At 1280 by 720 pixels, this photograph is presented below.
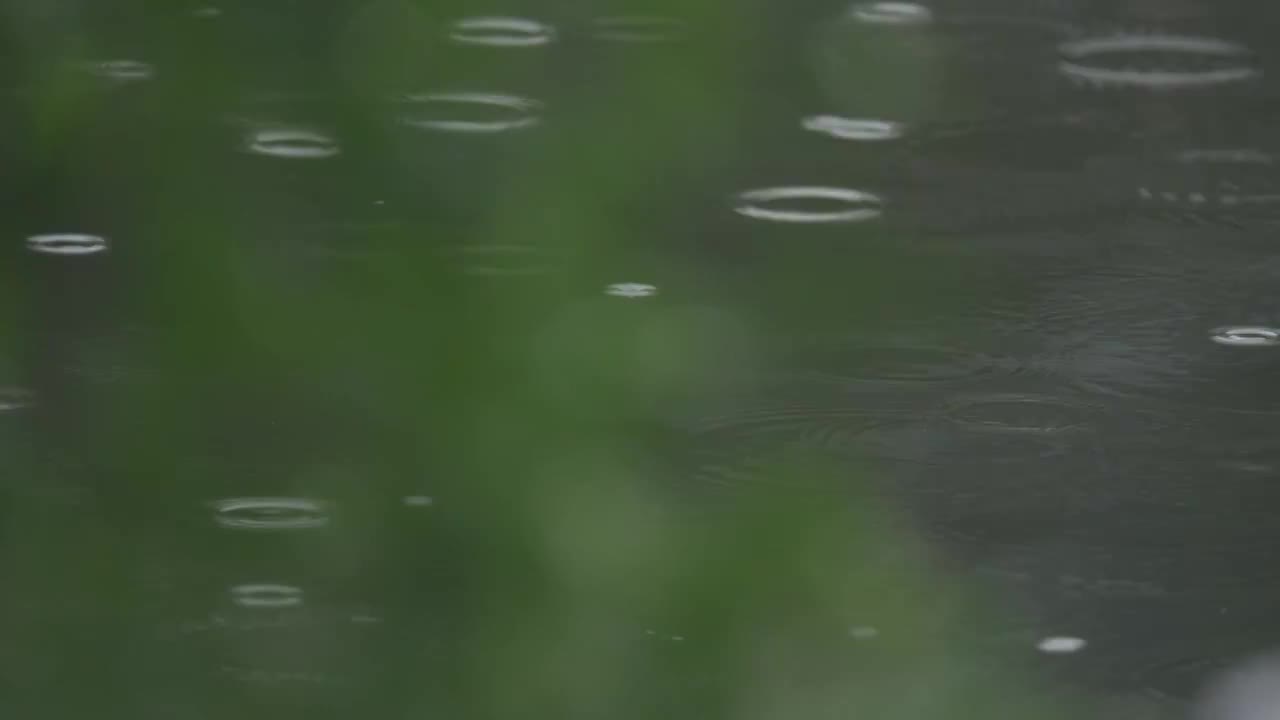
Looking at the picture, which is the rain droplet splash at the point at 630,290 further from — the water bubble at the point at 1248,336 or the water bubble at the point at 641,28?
the water bubble at the point at 1248,336

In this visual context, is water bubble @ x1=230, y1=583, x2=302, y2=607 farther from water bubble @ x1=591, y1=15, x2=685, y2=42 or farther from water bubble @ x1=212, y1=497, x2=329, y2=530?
water bubble @ x1=591, y1=15, x2=685, y2=42

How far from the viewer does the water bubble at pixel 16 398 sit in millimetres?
438

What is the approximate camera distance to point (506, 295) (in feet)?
1.22

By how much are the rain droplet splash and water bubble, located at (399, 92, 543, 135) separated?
61 millimetres

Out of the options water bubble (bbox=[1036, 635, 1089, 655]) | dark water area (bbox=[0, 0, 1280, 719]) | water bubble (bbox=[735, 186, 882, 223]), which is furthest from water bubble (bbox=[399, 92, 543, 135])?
water bubble (bbox=[1036, 635, 1089, 655])

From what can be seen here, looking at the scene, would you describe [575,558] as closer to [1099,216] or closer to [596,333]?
[596,333]

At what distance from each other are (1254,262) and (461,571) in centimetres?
68

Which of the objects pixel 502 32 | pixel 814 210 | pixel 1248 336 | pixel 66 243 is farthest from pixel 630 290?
pixel 1248 336

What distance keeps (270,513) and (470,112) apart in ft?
0.54

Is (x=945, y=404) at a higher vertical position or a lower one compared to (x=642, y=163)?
lower

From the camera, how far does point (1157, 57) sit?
0.87 metres

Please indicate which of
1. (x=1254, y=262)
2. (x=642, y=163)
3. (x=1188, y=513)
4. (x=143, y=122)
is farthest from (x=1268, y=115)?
(x=143, y=122)

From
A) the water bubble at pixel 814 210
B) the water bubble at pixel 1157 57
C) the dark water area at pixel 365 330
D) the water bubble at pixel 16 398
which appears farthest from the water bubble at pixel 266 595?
the water bubble at pixel 1157 57

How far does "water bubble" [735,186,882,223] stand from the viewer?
2.28 feet
